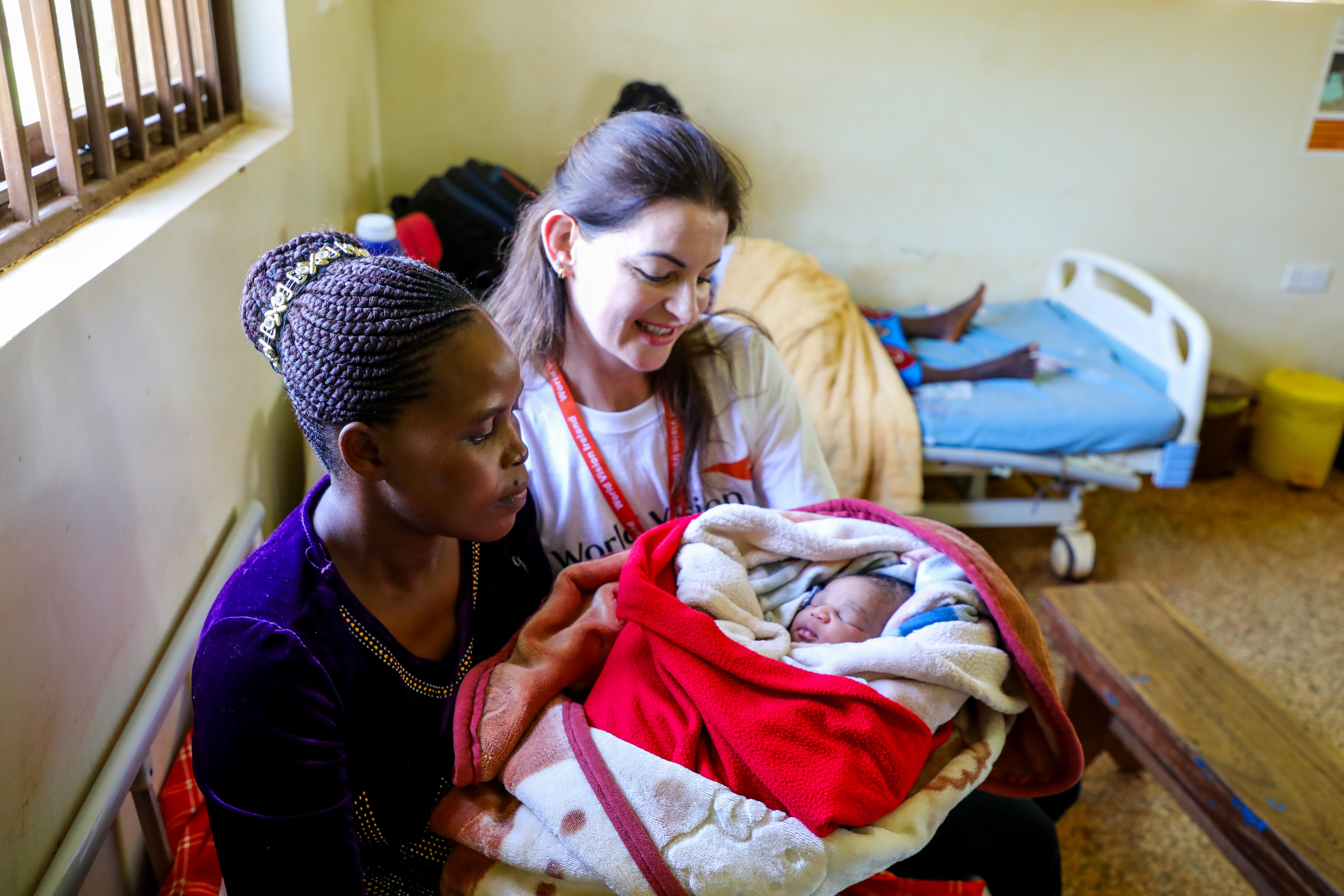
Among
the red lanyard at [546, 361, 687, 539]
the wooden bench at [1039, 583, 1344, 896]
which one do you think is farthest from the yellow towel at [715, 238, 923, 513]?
the red lanyard at [546, 361, 687, 539]

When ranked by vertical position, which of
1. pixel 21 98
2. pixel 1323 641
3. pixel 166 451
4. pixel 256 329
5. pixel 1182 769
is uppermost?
pixel 21 98

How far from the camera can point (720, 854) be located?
0.88m

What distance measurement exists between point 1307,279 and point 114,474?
4063 mm

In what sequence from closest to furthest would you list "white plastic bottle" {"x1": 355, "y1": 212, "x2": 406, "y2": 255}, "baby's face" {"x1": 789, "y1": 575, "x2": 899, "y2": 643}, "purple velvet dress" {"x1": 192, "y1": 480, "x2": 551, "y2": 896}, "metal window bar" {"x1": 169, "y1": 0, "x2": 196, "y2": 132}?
"purple velvet dress" {"x1": 192, "y1": 480, "x2": 551, "y2": 896}, "baby's face" {"x1": 789, "y1": 575, "x2": 899, "y2": 643}, "metal window bar" {"x1": 169, "y1": 0, "x2": 196, "y2": 132}, "white plastic bottle" {"x1": 355, "y1": 212, "x2": 406, "y2": 255}

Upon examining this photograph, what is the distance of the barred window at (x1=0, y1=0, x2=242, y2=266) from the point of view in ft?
3.57

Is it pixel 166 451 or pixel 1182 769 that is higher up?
pixel 166 451

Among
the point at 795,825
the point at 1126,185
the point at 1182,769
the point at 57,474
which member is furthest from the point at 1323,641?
the point at 57,474

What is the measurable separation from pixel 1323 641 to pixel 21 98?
3212mm

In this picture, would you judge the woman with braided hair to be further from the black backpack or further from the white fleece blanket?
the black backpack

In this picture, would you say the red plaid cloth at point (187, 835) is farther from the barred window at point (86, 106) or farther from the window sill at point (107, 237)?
the barred window at point (86, 106)

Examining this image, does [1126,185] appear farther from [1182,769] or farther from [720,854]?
[720,854]

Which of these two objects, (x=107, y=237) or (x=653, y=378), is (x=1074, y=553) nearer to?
(x=653, y=378)

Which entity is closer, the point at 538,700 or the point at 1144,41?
the point at 538,700

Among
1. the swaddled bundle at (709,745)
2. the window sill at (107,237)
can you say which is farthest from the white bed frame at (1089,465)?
the window sill at (107,237)
